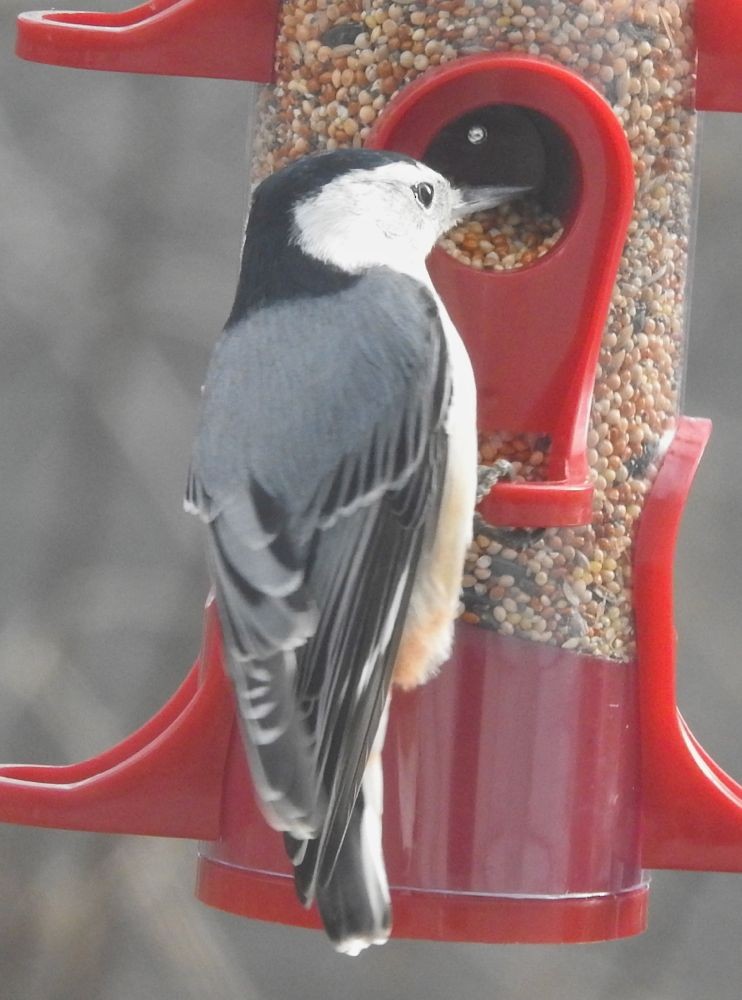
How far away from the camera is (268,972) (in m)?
4.64

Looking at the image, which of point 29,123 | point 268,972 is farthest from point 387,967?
point 29,123

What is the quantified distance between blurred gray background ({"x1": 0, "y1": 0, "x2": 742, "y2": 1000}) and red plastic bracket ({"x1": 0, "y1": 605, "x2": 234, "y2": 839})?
1.84 meters

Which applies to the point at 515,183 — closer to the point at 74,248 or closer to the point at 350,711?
the point at 350,711

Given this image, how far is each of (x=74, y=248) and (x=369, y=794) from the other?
2.56 meters

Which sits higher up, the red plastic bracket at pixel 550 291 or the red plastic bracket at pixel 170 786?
the red plastic bracket at pixel 550 291

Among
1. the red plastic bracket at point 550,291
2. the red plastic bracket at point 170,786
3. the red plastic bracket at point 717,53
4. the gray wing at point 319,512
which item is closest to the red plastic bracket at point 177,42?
the red plastic bracket at point 550,291

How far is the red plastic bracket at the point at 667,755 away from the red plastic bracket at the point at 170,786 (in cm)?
54

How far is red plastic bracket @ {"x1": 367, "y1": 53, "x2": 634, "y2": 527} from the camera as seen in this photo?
2.43m

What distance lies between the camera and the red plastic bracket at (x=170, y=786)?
2518 mm

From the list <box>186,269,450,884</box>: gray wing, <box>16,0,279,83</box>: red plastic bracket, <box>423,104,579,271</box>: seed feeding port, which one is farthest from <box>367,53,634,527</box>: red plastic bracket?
<box>16,0,279,83</box>: red plastic bracket

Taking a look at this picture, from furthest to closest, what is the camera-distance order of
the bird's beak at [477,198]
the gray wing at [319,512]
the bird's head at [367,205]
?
1. the bird's beak at [477,198]
2. the bird's head at [367,205]
3. the gray wing at [319,512]

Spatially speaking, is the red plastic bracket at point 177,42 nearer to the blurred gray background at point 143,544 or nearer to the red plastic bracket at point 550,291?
the red plastic bracket at point 550,291

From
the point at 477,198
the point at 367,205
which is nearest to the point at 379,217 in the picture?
the point at 367,205

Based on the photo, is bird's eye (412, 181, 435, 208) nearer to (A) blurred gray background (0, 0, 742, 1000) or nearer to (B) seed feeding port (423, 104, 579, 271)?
(B) seed feeding port (423, 104, 579, 271)
